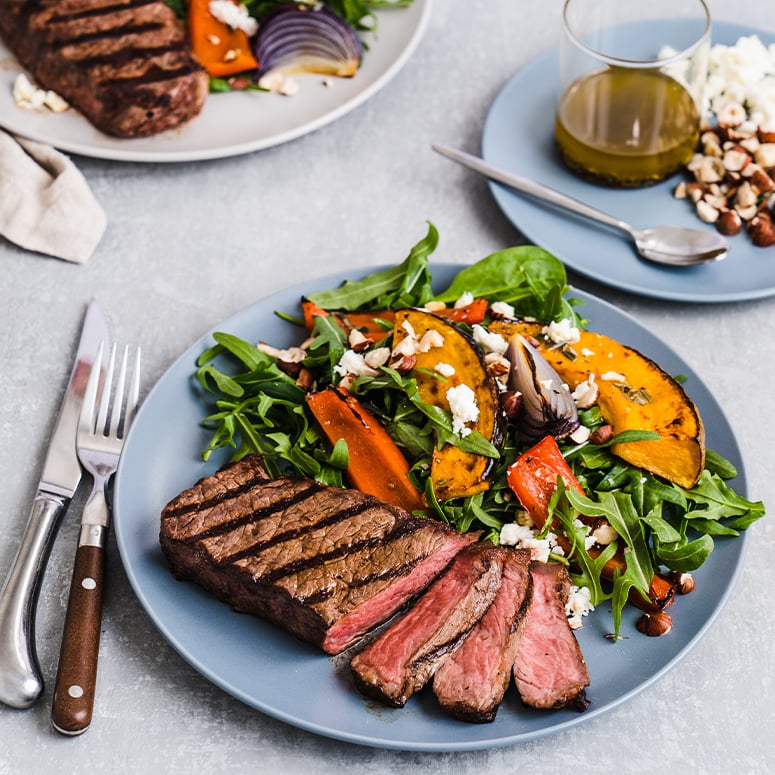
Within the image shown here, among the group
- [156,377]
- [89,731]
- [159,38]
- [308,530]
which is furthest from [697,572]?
[159,38]

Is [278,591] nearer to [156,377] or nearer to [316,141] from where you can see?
[156,377]

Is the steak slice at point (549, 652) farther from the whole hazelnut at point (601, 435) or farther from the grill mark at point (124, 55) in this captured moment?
the grill mark at point (124, 55)

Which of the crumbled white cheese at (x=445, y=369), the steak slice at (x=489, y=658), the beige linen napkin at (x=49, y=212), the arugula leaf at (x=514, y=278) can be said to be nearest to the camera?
the steak slice at (x=489, y=658)

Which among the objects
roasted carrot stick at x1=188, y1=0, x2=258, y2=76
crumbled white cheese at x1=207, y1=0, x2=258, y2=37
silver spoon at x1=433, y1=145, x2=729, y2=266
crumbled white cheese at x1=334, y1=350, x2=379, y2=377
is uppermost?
crumbled white cheese at x1=207, y1=0, x2=258, y2=37

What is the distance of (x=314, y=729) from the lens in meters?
2.19

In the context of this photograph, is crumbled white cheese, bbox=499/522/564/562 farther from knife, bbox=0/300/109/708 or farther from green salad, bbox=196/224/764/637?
knife, bbox=0/300/109/708

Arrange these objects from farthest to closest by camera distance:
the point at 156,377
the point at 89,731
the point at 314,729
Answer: the point at 156,377, the point at 89,731, the point at 314,729

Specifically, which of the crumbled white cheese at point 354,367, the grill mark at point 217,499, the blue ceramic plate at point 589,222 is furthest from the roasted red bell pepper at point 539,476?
the blue ceramic plate at point 589,222

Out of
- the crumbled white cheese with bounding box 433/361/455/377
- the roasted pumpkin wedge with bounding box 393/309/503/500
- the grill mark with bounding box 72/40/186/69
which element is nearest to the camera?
the roasted pumpkin wedge with bounding box 393/309/503/500

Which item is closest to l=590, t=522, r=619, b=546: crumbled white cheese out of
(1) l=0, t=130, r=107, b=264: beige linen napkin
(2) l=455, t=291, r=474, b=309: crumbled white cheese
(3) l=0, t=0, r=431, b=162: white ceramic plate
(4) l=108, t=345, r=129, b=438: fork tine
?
(2) l=455, t=291, r=474, b=309: crumbled white cheese

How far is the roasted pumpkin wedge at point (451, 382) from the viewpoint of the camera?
2.54 metres

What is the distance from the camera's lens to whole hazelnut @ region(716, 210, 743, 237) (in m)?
3.38

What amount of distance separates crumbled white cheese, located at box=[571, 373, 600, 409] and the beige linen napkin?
1790mm

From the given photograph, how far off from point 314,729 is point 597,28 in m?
2.72
